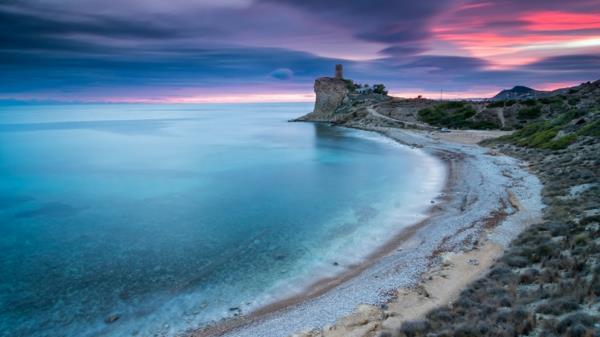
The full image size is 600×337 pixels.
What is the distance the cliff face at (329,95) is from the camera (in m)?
101

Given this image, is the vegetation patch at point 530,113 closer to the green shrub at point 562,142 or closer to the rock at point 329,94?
the green shrub at point 562,142

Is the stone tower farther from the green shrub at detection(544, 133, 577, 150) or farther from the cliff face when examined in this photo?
the green shrub at detection(544, 133, 577, 150)

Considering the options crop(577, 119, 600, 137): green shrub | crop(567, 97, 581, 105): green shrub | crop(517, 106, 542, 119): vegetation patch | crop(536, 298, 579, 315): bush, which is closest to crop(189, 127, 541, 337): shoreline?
crop(536, 298, 579, 315): bush

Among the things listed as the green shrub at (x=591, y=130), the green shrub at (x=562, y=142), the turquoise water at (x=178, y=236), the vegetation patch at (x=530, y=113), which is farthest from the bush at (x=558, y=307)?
the vegetation patch at (x=530, y=113)

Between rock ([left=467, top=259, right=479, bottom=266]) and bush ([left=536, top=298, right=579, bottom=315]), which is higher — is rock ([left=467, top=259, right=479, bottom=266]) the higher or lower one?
the lower one

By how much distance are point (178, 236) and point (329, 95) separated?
292ft

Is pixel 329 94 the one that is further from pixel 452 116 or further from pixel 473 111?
pixel 473 111

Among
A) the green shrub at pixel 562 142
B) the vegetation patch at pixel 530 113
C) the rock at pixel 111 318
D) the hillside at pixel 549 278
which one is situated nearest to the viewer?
the hillside at pixel 549 278

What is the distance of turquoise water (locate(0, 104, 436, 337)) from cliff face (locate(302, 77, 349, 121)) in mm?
64834

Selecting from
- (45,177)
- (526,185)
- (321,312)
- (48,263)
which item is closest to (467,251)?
(321,312)

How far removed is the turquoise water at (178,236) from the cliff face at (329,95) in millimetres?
64834

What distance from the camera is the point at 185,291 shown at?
1226 centimetres

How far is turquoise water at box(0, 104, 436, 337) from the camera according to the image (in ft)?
37.6

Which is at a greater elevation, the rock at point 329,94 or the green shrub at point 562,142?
the rock at point 329,94
